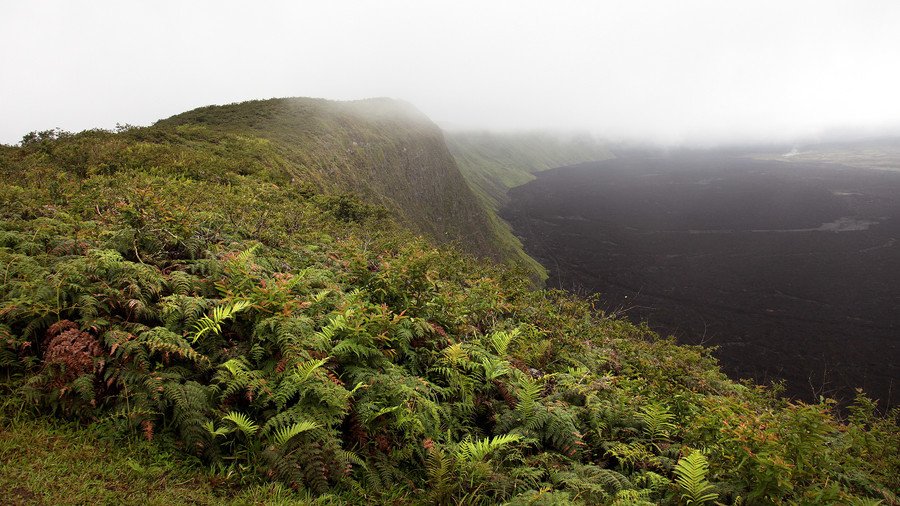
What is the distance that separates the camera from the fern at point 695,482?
215 inches

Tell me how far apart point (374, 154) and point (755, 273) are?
88.3 meters

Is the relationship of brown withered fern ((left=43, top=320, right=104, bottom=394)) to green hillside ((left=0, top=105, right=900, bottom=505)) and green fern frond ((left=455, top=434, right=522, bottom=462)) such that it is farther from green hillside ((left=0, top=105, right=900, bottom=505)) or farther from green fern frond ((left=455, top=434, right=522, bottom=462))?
green fern frond ((left=455, top=434, right=522, bottom=462))

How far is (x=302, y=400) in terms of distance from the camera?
5129 millimetres

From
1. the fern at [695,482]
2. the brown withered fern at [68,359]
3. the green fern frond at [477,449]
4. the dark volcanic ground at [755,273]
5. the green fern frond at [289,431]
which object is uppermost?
the brown withered fern at [68,359]

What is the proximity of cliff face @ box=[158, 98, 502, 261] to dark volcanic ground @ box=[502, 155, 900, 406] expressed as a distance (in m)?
23.6

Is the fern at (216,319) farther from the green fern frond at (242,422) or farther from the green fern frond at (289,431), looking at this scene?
the green fern frond at (289,431)

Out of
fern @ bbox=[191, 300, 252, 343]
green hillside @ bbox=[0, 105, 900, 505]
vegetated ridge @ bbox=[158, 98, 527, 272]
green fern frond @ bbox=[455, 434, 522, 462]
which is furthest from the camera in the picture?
vegetated ridge @ bbox=[158, 98, 527, 272]

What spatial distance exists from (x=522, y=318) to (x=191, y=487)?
371 inches

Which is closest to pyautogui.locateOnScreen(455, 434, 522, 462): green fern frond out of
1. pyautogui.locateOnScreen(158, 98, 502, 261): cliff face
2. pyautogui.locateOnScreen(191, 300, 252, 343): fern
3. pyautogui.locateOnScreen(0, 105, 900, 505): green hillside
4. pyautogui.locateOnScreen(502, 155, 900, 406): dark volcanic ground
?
pyautogui.locateOnScreen(0, 105, 900, 505): green hillside

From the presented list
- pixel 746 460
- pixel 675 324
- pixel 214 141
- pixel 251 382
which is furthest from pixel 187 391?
pixel 675 324

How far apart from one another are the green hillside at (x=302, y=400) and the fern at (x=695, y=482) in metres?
0.03

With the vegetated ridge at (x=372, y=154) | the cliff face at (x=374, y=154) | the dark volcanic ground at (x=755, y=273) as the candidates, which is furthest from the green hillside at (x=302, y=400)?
the cliff face at (x=374, y=154)

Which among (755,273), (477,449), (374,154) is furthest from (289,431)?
(755,273)

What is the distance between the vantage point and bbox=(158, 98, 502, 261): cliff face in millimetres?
35125
